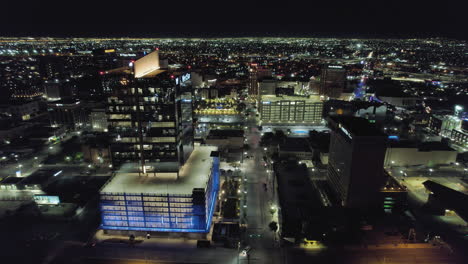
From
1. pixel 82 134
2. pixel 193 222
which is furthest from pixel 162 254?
pixel 82 134

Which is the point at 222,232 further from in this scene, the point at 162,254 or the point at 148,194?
the point at 148,194

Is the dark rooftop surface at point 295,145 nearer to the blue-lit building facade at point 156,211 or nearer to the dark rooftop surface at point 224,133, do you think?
the dark rooftop surface at point 224,133

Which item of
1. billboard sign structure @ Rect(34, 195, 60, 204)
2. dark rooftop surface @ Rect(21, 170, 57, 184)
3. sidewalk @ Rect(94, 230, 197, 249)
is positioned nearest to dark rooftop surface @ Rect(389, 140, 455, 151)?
sidewalk @ Rect(94, 230, 197, 249)

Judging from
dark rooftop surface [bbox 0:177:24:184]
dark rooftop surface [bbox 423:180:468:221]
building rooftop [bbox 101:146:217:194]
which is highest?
building rooftop [bbox 101:146:217:194]

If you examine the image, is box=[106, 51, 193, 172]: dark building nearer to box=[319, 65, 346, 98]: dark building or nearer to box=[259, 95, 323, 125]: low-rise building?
box=[259, 95, 323, 125]: low-rise building

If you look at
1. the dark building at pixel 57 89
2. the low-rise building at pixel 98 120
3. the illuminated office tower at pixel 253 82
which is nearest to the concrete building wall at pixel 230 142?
the low-rise building at pixel 98 120

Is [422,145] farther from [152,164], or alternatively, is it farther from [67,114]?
[67,114]
